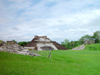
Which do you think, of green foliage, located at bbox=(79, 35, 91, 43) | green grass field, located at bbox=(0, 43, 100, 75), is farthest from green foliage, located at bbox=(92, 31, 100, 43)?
green grass field, located at bbox=(0, 43, 100, 75)

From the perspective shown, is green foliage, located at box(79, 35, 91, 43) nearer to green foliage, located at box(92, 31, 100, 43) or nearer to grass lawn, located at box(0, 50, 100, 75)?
green foliage, located at box(92, 31, 100, 43)

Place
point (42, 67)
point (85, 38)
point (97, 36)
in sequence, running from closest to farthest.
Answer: point (42, 67) → point (97, 36) → point (85, 38)

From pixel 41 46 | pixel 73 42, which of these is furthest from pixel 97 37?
pixel 41 46

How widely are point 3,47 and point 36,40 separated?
35016 mm

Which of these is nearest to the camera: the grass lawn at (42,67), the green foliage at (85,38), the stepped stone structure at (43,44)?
the grass lawn at (42,67)

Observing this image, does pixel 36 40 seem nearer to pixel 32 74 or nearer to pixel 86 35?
pixel 86 35

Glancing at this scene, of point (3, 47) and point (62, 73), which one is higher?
point (3, 47)

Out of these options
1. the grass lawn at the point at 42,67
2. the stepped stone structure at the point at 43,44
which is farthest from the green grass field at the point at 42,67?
the stepped stone structure at the point at 43,44

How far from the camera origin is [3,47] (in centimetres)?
1816

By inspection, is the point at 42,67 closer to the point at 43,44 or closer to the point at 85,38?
the point at 43,44

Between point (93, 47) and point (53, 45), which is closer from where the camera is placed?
point (93, 47)

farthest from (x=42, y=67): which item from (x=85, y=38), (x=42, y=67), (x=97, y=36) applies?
(x=85, y=38)

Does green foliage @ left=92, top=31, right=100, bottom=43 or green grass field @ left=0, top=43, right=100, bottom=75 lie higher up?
green foliage @ left=92, top=31, right=100, bottom=43

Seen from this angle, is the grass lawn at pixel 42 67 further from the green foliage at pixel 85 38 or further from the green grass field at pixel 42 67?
the green foliage at pixel 85 38
